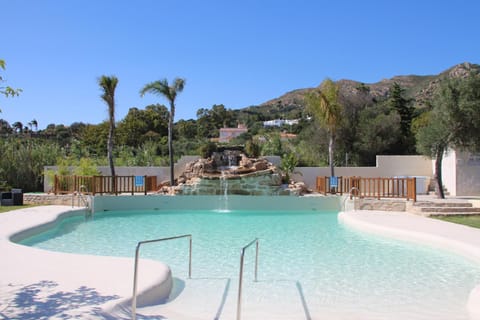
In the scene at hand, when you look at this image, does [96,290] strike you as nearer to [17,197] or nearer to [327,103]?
[17,197]

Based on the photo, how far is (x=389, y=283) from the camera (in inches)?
245

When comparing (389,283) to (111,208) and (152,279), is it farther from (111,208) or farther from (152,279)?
(111,208)

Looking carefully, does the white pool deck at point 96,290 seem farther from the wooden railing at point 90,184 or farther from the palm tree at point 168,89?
the palm tree at point 168,89

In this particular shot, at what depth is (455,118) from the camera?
14797mm

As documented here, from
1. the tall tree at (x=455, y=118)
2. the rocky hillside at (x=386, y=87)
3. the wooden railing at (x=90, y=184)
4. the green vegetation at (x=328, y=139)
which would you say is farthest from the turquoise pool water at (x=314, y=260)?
the rocky hillside at (x=386, y=87)

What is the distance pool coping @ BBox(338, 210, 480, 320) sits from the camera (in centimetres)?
784

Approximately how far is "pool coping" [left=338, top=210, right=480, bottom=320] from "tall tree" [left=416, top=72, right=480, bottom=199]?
3672 mm

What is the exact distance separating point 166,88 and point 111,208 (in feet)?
20.0

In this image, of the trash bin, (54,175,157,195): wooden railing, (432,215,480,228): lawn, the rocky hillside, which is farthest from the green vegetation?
the rocky hillside

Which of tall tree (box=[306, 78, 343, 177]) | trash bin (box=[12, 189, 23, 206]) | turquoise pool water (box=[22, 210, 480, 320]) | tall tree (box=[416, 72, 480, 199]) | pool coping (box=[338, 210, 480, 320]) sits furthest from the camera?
tall tree (box=[306, 78, 343, 177])

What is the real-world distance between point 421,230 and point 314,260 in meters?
3.42

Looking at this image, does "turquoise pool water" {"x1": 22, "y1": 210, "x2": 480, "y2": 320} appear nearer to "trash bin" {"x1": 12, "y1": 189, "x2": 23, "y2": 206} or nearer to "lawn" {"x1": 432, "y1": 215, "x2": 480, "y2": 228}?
"lawn" {"x1": 432, "y1": 215, "x2": 480, "y2": 228}

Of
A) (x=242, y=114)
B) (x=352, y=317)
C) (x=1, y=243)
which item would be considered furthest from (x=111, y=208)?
(x=242, y=114)

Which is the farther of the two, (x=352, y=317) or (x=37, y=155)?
(x=37, y=155)
